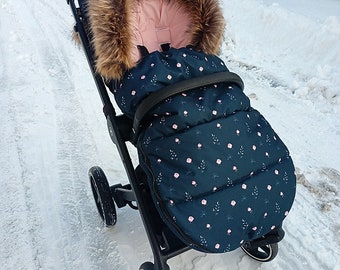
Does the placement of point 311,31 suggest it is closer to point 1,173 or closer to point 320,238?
point 320,238

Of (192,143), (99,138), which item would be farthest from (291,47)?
(192,143)

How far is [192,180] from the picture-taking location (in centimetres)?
158

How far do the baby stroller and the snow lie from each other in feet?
2.05

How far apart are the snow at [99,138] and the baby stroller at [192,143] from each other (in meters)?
0.62

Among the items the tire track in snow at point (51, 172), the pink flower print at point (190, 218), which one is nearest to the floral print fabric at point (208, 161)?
the pink flower print at point (190, 218)

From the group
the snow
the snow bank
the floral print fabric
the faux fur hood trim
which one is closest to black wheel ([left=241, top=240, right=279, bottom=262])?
the snow

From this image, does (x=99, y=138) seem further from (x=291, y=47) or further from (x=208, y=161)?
(x=291, y=47)

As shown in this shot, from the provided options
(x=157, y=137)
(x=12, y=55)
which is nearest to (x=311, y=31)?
(x=12, y=55)

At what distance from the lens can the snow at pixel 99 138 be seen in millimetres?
2348

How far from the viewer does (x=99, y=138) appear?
3373 mm

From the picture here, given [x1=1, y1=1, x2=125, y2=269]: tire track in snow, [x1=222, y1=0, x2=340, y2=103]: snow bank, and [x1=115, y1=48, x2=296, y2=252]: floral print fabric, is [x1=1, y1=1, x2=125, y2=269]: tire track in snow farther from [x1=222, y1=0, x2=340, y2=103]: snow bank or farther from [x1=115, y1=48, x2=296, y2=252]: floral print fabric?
[x1=222, y1=0, x2=340, y2=103]: snow bank

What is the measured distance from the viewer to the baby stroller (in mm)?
1589

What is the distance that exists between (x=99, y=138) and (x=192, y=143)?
6.10 ft

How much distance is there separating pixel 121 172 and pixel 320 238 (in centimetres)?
145
